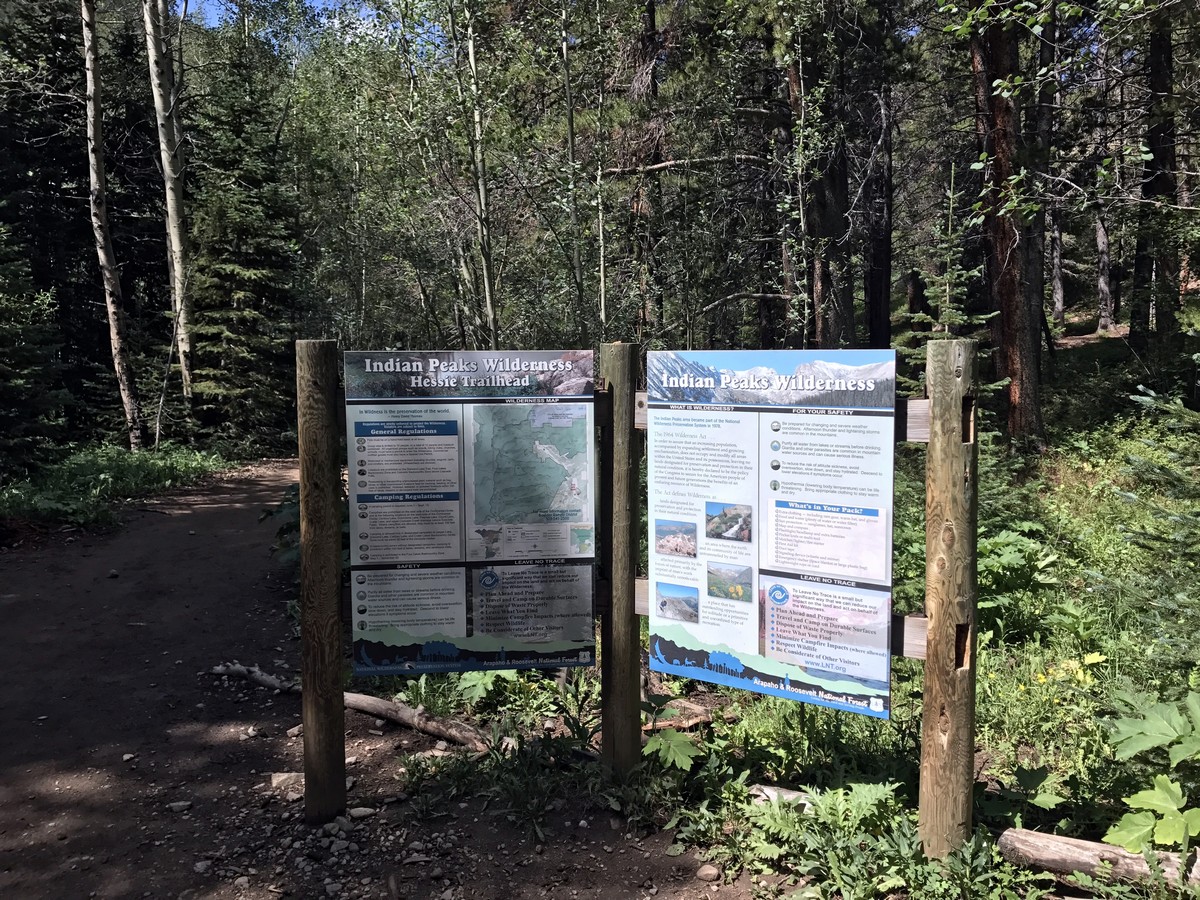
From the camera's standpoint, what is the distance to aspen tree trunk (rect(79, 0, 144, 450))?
14.8 m

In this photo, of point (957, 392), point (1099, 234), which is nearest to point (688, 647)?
point (957, 392)

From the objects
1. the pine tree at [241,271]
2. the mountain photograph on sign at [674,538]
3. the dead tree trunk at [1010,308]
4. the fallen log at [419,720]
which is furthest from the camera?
the pine tree at [241,271]

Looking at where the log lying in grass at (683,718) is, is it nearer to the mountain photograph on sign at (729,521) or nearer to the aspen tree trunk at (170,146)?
the mountain photograph on sign at (729,521)

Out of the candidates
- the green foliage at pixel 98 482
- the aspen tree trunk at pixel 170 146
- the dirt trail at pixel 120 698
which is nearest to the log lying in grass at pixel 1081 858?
the dirt trail at pixel 120 698

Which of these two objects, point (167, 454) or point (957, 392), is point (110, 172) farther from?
point (957, 392)

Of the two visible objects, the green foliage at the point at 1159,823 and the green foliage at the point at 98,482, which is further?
the green foliage at the point at 98,482

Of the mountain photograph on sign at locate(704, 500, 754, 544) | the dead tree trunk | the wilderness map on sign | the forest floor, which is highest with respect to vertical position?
the dead tree trunk

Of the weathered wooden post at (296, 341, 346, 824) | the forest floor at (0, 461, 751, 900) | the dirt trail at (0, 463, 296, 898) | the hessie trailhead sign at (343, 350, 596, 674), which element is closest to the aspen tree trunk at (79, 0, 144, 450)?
the dirt trail at (0, 463, 296, 898)

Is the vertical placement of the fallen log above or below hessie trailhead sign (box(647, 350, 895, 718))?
below

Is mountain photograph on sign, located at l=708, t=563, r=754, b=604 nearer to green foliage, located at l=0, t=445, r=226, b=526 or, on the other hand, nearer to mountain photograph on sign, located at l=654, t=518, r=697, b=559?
mountain photograph on sign, located at l=654, t=518, r=697, b=559

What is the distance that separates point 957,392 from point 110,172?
2314cm

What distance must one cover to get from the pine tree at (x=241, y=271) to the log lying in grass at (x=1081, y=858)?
16754 mm

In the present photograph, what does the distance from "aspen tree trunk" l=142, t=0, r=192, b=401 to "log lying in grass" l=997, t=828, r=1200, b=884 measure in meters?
16.9

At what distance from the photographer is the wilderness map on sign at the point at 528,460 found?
11.9 ft
